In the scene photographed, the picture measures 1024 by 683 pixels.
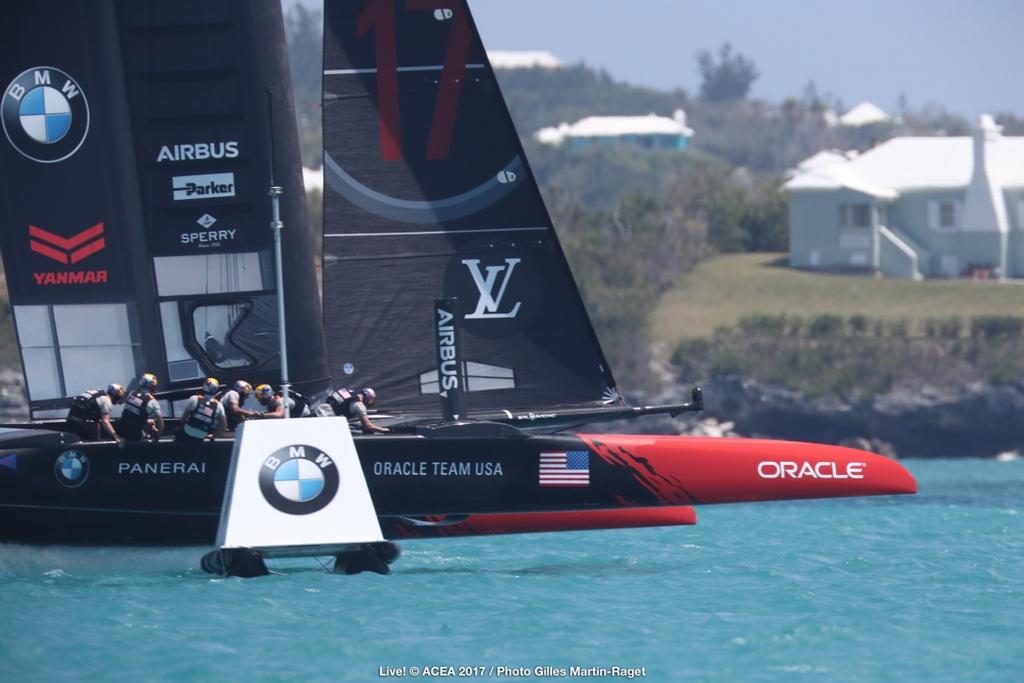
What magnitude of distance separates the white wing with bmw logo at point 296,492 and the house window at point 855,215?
44.1 m

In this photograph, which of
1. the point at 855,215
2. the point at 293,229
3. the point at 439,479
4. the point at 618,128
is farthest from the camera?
the point at 618,128

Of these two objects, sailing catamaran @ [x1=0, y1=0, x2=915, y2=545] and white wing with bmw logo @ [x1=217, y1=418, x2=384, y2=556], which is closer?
white wing with bmw logo @ [x1=217, y1=418, x2=384, y2=556]

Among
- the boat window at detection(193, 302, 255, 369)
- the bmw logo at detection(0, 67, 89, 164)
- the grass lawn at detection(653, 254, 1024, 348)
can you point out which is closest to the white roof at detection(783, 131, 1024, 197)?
the grass lawn at detection(653, 254, 1024, 348)

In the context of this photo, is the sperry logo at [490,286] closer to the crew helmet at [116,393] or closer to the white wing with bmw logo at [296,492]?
the white wing with bmw logo at [296,492]

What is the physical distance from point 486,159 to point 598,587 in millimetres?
4941

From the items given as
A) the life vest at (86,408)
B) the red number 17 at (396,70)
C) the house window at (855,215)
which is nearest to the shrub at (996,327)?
the house window at (855,215)

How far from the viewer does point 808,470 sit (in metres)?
19.0

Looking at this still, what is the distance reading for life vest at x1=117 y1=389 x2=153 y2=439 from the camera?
60.2 feet

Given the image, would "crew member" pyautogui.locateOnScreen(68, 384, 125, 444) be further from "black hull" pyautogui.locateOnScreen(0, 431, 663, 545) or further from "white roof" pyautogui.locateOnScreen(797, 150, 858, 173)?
"white roof" pyautogui.locateOnScreen(797, 150, 858, 173)

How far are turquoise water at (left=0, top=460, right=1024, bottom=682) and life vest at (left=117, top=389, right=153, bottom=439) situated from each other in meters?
1.20

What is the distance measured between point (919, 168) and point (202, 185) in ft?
149

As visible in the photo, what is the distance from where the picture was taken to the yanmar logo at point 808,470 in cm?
1895

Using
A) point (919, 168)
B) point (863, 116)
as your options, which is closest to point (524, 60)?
point (863, 116)

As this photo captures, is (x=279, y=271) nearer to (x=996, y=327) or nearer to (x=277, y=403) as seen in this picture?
(x=277, y=403)
